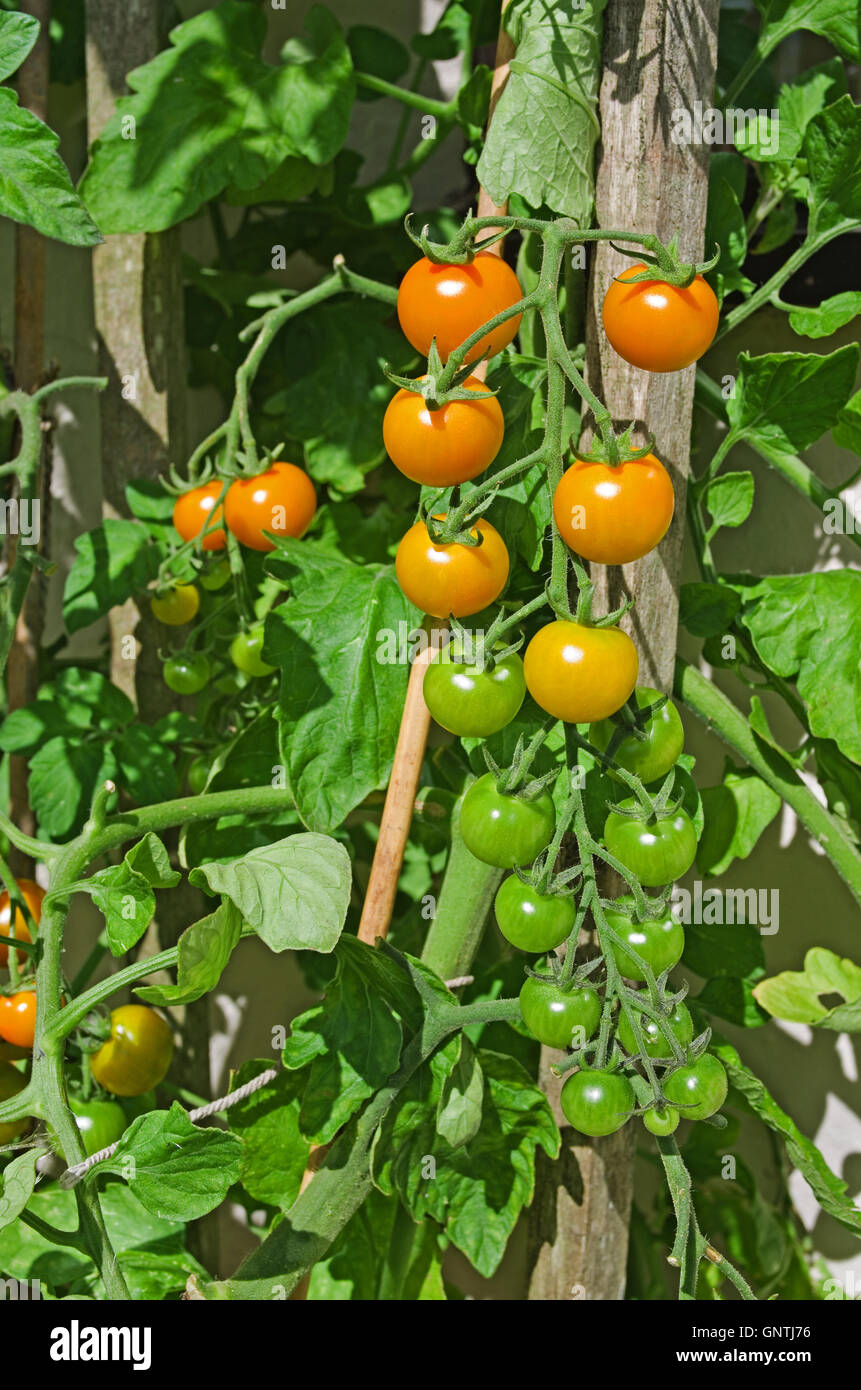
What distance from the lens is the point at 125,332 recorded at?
40.8 inches

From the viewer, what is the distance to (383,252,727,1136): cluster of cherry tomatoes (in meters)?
0.61

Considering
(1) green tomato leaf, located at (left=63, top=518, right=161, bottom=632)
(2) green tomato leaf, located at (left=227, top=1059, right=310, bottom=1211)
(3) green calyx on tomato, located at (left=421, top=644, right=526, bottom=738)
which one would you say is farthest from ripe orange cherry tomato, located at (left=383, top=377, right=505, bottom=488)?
(2) green tomato leaf, located at (left=227, top=1059, right=310, bottom=1211)

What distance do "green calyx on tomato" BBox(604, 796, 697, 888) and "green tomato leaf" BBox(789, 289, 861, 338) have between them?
43cm

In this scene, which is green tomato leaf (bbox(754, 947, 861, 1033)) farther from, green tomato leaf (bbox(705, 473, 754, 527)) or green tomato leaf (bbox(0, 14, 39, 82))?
green tomato leaf (bbox(0, 14, 39, 82))

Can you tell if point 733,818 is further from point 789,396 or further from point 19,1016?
point 19,1016

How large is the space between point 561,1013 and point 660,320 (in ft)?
1.37

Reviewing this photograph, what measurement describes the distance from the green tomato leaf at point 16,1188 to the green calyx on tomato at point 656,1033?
37cm

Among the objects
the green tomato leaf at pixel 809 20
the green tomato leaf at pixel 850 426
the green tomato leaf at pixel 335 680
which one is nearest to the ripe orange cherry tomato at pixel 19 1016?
the green tomato leaf at pixel 335 680

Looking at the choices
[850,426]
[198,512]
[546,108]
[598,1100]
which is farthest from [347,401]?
[598,1100]

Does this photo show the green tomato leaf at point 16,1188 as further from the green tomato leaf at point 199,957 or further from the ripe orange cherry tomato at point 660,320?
the ripe orange cherry tomato at point 660,320

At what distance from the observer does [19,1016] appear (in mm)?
834
